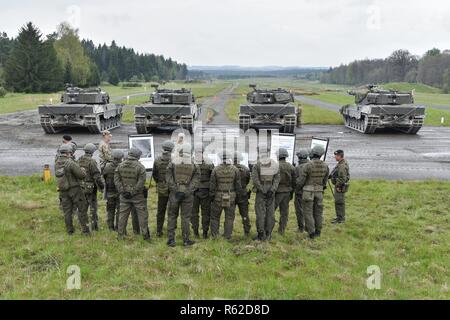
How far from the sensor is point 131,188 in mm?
8258

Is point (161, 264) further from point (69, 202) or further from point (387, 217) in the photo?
point (387, 217)

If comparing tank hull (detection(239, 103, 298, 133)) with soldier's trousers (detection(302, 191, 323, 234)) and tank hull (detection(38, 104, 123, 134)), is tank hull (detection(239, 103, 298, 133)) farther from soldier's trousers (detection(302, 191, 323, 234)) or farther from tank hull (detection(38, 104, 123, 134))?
soldier's trousers (detection(302, 191, 323, 234))

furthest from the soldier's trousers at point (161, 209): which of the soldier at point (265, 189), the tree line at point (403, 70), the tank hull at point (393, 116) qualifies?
the tree line at point (403, 70)

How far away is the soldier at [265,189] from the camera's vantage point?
27.7 feet

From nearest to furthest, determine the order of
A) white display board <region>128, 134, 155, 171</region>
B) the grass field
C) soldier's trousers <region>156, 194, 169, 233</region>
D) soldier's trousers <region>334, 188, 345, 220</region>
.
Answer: the grass field < soldier's trousers <region>156, 194, 169, 233</region> < soldier's trousers <region>334, 188, 345, 220</region> < white display board <region>128, 134, 155, 171</region>

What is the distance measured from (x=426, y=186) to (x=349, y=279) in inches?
288

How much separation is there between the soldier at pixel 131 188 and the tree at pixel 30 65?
55.6 m

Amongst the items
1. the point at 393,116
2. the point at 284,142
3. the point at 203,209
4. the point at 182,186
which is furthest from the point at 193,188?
the point at 393,116

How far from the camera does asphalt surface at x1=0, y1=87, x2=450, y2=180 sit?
49.4ft

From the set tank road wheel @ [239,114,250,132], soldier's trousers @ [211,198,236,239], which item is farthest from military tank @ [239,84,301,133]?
soldier's trousers @ [211,198,236,239]

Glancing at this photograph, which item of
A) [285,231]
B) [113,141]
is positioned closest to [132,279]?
[285,231]

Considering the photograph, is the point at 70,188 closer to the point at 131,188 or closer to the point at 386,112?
the point at 131,188

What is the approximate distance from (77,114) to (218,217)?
15.7m

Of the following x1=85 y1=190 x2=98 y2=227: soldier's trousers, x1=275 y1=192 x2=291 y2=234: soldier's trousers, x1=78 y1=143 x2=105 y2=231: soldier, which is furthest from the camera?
x1=85 y1=190 x2=98 y2=227: soldier's trousers
